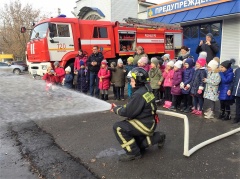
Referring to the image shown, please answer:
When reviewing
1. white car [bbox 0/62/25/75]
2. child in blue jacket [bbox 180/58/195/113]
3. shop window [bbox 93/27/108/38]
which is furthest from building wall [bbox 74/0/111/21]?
child in blue jacket [bbox 180/58/195/113]

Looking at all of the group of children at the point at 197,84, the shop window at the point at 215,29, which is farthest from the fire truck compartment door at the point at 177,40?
the group of children at the point at 197,84

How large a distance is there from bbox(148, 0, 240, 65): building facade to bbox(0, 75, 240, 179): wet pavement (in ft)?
38.3

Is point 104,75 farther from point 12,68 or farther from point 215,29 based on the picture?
point 12,68

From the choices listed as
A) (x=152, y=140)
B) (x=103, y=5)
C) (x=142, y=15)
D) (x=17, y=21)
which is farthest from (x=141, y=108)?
(x=17, y=21)

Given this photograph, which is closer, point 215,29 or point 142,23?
point 142,23

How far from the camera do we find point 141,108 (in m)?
3.51

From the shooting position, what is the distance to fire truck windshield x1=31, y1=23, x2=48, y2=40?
10141 millimetres

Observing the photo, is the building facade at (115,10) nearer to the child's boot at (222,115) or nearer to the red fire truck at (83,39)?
the red fire truck at (83,39)

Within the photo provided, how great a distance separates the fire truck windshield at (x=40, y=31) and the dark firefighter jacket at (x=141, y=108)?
25.4 ft

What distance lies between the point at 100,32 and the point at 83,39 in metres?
0.99

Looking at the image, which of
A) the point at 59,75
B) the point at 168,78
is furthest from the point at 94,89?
the point at 168,78

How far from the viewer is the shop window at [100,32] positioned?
11.1m

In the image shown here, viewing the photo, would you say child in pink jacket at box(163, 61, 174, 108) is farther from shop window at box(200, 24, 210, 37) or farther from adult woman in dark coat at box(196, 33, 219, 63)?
shop window at box(200, 24, 210, 37)

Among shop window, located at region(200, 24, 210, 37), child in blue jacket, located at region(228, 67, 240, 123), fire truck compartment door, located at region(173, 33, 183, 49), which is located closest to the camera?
child in blue jacket, located at region(228, 67, 240, 123)
